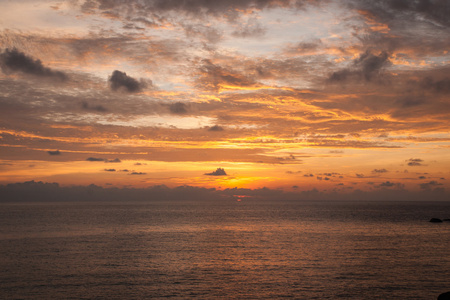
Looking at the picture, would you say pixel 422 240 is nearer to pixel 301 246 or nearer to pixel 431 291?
pixel 301 246

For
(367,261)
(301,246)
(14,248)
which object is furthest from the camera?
(301,246)

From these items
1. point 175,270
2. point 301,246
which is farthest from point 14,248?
point 301,246

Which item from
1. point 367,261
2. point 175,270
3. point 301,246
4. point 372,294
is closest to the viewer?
point 372,294

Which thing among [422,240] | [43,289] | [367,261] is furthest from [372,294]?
[422,240]

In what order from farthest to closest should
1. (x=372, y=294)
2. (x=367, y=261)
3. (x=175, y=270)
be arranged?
(x=367, y=261) < (x=175, y=270) < (x=372, y=294)

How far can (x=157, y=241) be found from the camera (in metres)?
91.6

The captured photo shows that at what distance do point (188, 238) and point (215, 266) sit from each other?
38656 millimetres

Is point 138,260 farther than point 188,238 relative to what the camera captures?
No

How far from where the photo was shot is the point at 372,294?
44.7 m

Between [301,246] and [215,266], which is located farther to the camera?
[301,246]

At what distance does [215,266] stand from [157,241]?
34589mm

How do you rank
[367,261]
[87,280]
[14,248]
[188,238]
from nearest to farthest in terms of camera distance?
1. [87,280]
2. [367,261]
3. [14,248]
4. [188,238]

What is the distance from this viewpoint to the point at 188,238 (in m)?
98.4

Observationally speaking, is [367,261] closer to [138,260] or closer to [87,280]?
[138,260]
